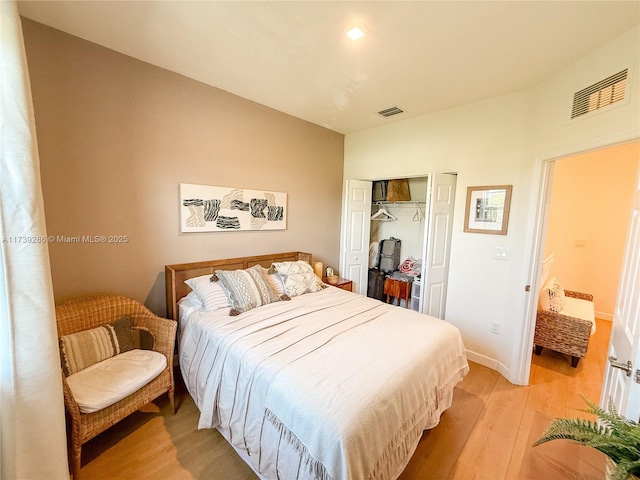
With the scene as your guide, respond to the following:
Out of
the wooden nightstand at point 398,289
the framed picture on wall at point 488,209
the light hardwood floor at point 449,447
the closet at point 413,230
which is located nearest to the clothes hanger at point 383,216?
the closet at point 413,230

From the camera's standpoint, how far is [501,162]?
254cm

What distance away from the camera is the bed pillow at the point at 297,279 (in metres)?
2.57

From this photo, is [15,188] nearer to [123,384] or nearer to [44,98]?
[44,98]

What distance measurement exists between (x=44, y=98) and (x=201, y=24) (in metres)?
1.19

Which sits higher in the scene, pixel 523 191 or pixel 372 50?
pixel 372 50

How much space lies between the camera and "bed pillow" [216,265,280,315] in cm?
215

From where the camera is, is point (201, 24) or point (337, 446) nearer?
point (337, 446)

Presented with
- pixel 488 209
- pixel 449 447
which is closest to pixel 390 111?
pixel 488 209

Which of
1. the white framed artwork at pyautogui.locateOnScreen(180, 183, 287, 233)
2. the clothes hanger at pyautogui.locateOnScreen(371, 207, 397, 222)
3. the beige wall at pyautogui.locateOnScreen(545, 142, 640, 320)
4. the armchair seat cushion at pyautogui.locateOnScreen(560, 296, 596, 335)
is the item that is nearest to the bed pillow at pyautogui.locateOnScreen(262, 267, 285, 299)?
the white framed artwork at pyautogui.locateOnScreen(180, 183, 287, 233)

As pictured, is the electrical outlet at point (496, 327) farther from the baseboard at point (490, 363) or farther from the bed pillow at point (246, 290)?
the bed pillow at point (246, 290)

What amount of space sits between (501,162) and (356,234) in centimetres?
188

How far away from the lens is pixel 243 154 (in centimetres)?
276

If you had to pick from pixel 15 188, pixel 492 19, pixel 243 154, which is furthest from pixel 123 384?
pixel 492 19

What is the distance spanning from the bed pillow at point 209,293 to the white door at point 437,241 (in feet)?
7.16
